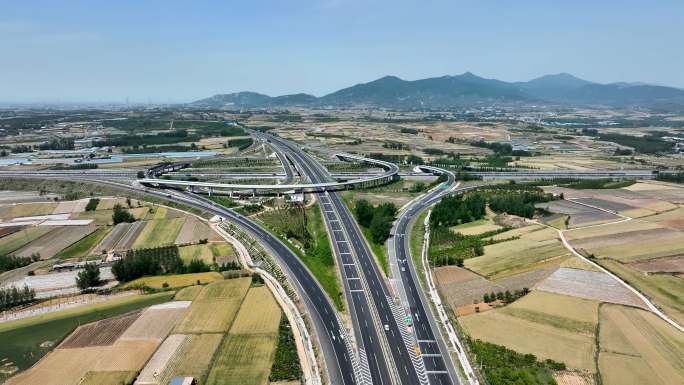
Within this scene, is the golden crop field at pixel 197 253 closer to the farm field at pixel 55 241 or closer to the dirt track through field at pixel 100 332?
the dirt track through field at pixel 100 332

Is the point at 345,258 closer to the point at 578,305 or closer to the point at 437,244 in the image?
the point at 437,244

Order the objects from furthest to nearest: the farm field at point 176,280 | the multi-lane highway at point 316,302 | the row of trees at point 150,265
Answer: the row of trees at point 150,265, the farm field at point 176,280, the multi-lane highway at point 316,302

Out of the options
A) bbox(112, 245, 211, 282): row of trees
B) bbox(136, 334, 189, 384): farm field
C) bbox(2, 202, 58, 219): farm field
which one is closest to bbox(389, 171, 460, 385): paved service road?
bbox(136, 334, 189, 384): farm field

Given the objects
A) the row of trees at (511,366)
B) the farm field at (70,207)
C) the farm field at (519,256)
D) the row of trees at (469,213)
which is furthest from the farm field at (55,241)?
the farm field at (519,256)

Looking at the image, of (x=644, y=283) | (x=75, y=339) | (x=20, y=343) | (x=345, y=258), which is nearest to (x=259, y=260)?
(x=345, y=258)

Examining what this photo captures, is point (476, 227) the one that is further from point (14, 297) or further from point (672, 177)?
point (672, 177)

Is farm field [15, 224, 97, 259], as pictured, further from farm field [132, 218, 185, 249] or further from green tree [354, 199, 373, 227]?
green tree [354, 199, 373, 227]

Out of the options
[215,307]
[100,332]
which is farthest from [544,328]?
[100,332]
